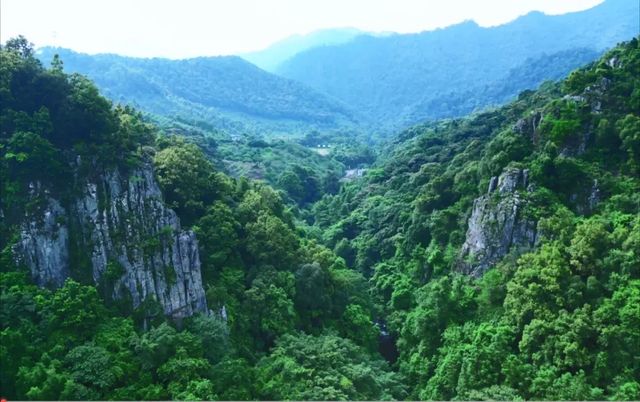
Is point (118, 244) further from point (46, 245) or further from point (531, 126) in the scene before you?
point (531, 126)

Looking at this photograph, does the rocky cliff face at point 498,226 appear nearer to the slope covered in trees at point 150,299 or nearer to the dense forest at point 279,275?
the dense forest at point 279,275

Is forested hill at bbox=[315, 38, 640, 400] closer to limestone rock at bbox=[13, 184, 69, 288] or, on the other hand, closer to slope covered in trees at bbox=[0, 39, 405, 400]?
slope covered in trees at bbox=[0, 39, 405, 400]

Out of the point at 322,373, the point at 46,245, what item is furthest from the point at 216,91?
the point at 322,373

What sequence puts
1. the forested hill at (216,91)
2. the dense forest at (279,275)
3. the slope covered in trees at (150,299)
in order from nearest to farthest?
the slope covered in trees at (150,299)
the dense forest at (279,275)
the forested hill at (216,91)

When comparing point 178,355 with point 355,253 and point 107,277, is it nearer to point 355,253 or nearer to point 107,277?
point 107,277

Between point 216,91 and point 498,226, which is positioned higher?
point 216,91

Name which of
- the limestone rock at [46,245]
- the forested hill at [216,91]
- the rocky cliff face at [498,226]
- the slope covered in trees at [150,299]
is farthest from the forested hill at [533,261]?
the forested hill at [216,91]

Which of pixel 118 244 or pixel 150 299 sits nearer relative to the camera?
pixel 150 299
